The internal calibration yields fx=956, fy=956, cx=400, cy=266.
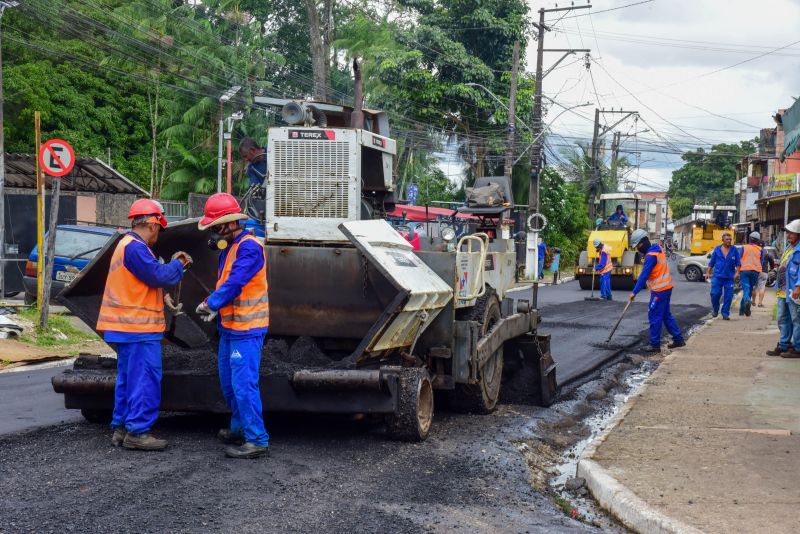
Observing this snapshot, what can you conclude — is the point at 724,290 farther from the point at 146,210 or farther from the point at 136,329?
the point at 136,329

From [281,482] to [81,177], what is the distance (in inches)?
720

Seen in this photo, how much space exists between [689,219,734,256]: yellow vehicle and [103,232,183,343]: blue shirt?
4107 cm

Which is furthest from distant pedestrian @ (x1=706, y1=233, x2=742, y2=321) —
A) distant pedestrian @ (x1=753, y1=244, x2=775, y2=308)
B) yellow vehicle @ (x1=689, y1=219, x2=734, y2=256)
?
yellow vehicle @ (x1=689, y1=219, x2=734, y2=256)

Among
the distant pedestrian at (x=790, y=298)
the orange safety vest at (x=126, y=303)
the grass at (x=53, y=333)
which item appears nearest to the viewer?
the orange safety vest at (x=126, y=303)

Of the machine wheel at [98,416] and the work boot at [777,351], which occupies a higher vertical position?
the machine wheel at [98,416]

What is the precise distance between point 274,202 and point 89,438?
7.33 feet

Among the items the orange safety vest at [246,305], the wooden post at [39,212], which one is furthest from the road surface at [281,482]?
the wooden post at [39,212]

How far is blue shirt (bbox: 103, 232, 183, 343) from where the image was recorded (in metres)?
6.19

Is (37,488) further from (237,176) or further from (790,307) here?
(237,176)

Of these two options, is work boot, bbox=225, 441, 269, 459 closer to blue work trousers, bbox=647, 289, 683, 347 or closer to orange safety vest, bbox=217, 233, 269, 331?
orange safety vest, bbox=217, 233, 269, 331

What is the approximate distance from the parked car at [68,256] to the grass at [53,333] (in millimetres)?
937

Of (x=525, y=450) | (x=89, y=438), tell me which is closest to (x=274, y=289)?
(x=89, y=438)

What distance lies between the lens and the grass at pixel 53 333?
40.8 feet

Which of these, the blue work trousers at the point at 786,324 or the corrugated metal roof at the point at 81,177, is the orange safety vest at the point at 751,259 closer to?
the blue work trousers at the point at 786,324
